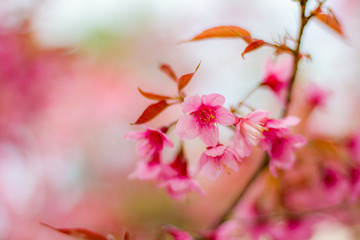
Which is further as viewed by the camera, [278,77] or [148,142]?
[278,77]

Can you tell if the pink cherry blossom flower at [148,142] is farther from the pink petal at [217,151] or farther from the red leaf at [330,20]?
the red leaf at [330,20]

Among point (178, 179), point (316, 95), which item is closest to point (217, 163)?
point (178, 179)

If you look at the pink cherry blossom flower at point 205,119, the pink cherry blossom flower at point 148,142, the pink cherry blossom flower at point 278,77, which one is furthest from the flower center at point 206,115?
the pink cherry blossom flower at point 278,77

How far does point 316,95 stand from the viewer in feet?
3.71

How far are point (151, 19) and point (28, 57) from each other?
3.05 metres

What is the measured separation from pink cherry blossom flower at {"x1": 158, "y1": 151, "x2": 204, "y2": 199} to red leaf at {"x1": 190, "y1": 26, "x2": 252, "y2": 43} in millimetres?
291

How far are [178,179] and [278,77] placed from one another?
0.36 m

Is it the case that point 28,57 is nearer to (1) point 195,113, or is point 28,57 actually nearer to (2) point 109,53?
(1) point 195,113

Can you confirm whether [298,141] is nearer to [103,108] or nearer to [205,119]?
[205,119]

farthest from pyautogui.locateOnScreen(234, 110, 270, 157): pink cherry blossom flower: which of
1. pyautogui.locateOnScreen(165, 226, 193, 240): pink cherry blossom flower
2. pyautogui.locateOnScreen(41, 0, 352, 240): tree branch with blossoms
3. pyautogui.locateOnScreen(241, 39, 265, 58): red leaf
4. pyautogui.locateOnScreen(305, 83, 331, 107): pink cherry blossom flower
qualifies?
pyautogui.locateOnScreen(305, 83, 331, 107): pink cherry blossom flower

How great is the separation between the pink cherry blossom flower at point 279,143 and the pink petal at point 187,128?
0.14 meters

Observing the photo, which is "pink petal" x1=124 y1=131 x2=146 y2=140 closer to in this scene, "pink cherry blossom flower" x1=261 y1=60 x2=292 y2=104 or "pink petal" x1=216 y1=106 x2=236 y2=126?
"pink petal" x1=216 y1=106 x2=236 y2=126

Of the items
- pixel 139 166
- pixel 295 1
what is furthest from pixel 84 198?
pixel 295 1

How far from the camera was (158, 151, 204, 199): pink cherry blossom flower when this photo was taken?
0.76 m
